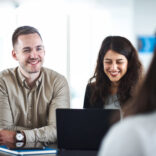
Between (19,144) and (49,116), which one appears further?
(49,116)

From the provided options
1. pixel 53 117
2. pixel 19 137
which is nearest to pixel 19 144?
pixel 19 137

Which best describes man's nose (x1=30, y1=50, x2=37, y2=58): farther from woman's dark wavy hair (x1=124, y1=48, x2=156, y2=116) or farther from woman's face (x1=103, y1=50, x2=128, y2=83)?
woman's dark wavy hair (x1=124, y1=48, x2=156, y2=116)

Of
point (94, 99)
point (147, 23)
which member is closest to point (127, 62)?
point (94, 99)

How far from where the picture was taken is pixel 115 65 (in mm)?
2121

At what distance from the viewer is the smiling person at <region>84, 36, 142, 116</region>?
213cm

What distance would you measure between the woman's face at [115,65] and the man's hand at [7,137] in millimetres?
739

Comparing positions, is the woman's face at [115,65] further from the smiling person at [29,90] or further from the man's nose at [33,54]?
the man's nose at [33,54]

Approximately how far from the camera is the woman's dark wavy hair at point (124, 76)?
2.14m

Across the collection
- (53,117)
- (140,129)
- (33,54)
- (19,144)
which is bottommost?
(19,144)

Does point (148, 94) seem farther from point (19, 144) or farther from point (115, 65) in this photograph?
point (115, 65)

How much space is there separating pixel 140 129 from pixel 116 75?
1.54 meters

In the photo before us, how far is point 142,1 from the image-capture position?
14.6 feet

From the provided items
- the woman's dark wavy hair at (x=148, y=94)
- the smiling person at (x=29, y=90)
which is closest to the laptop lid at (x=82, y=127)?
the smiling person at (x=29, y=90)

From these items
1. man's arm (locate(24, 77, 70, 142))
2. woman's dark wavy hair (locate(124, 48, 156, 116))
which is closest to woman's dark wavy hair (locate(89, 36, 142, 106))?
man's arm (locate(24, 77, 70, 142))
